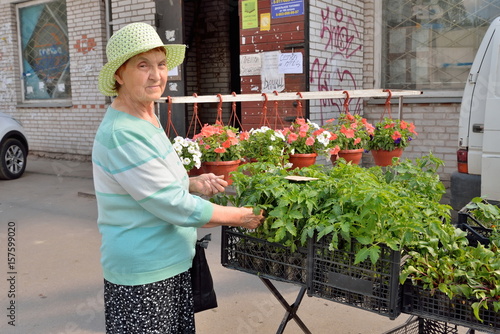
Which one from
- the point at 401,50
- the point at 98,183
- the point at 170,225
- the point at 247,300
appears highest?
the point at 401,50

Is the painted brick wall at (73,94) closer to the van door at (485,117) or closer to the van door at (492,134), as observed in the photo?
the van door at (485,117)

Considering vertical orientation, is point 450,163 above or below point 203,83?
below

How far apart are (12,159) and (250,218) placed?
8619mm

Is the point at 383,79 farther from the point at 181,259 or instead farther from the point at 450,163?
the point at 181,259

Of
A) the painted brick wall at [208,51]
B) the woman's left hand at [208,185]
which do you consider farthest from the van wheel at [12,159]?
the woman's left hand at [208,185]

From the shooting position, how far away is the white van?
496cm

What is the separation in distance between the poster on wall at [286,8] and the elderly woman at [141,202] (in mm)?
4907

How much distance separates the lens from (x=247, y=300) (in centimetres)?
409

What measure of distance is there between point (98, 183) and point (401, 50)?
6514mm

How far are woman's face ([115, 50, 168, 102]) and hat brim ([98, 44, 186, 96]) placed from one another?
0.04 meters

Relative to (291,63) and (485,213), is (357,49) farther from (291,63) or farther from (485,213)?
(485,213)

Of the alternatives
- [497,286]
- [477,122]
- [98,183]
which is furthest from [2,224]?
[497,286]

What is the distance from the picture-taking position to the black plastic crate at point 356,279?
6.45 feet

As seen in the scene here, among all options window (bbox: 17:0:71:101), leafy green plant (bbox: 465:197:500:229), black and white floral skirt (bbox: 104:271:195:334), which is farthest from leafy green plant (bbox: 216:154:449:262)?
window (bbox: 17:0:71:101)
